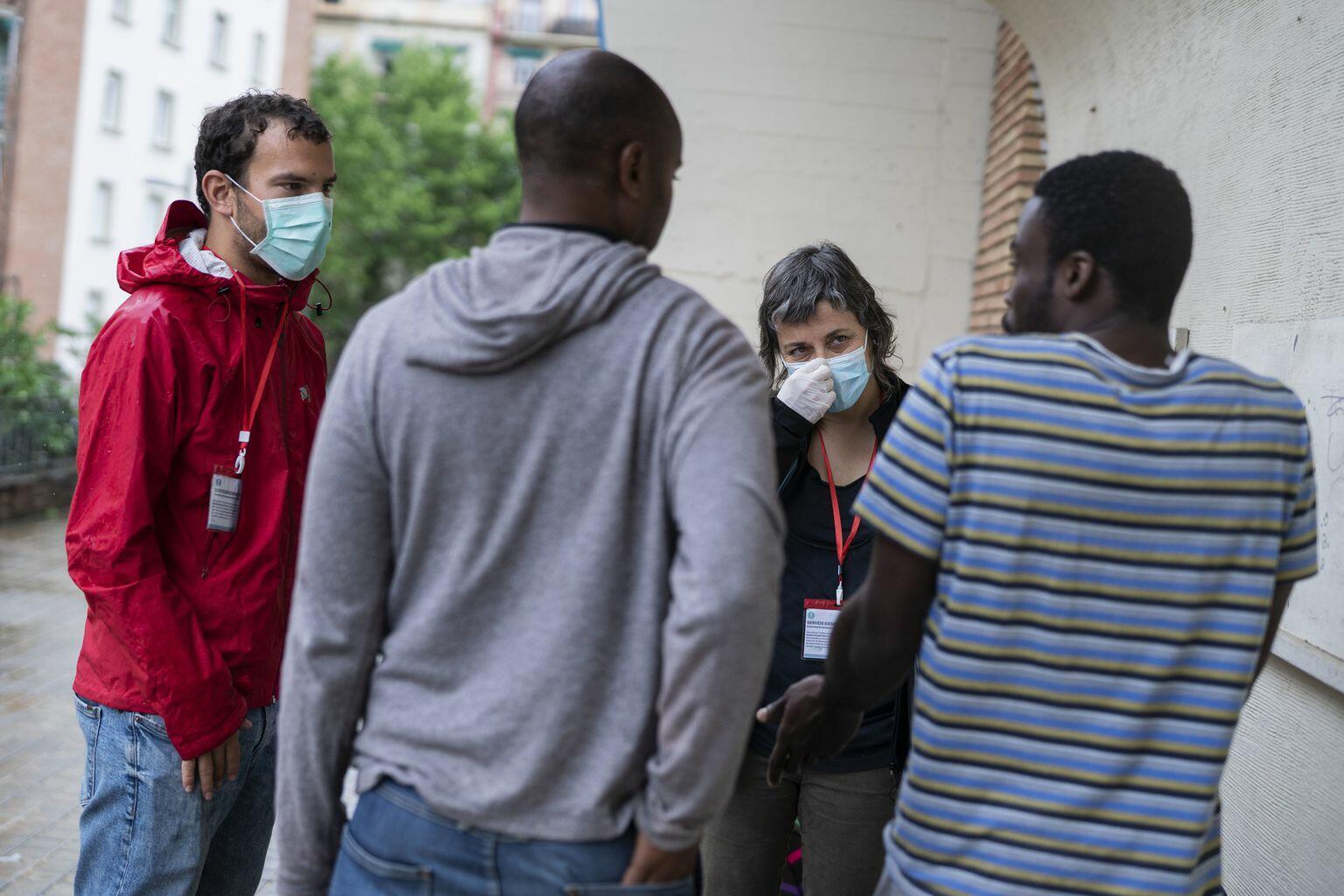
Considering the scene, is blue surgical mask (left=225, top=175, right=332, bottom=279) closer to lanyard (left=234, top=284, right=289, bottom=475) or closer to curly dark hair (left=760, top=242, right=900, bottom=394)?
lanyard (left=234, top=284, right=289, bottom=475)

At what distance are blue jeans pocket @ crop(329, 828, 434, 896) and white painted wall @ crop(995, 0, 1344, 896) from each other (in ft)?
6.40

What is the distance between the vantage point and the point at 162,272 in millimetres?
2604

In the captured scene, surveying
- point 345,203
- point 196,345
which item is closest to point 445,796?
point 196,345

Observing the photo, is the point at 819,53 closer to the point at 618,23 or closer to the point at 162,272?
the point at 618,23

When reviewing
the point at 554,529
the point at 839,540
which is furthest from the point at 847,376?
the point at 554,529

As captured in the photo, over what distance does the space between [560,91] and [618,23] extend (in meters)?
6.27

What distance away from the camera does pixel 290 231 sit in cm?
282

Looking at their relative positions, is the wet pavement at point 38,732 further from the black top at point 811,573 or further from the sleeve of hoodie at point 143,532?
the black top at point 811,573

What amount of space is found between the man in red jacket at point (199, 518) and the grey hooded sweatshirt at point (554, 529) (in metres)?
0.86

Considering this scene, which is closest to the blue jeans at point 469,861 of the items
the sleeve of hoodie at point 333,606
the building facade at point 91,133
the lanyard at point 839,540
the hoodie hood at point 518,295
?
the sleeve of hoodie at point 333,606

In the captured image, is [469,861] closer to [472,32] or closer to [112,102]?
[112,102]

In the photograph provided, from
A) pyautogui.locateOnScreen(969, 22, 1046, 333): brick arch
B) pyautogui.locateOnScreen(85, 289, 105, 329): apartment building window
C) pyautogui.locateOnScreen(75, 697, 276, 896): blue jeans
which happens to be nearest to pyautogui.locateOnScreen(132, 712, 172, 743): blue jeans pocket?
pyautogui.locateOnScreen(75, 697, 276, 896): blue jeans

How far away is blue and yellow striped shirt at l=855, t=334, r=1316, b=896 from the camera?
5.38 ft

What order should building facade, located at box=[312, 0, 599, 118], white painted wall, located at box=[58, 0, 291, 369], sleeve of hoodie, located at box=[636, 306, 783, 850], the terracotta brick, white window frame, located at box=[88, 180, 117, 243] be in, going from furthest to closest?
1. building facade, located at box=[312, 0, 599, 118]
2. white window frame, located at box=[88, 180, 117, 243]
3. white painted wall, located at box=[58, 0, 291, 369]
4. the terracotta brick
5. sleeve of hoodie, located at box=[636, 306, 783, 850]
